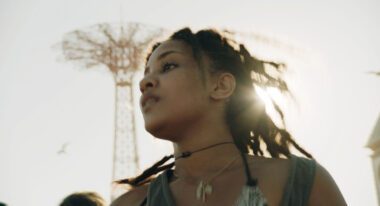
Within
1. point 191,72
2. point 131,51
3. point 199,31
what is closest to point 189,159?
point 191,72

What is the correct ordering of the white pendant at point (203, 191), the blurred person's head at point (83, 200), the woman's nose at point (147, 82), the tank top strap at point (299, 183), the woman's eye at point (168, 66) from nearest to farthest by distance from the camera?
1. the tank top strap at point (299, 183)
2. the white pendant at point (203, 191)
3. the woman's nose at point (147, 82)
4. the woman's eye at point (168, 66)
5. the blurred person's head at point (83, 200)

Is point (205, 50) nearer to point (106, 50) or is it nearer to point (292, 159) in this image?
point (292, 159)

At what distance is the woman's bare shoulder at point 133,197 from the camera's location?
8.09 ft

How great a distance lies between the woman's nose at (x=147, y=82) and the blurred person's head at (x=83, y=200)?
8.20 feet

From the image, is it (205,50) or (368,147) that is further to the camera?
(368,147)

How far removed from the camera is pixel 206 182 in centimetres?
240

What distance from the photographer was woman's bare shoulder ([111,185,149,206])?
247cm

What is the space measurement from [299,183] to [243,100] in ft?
2.34

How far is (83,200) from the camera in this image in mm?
4891

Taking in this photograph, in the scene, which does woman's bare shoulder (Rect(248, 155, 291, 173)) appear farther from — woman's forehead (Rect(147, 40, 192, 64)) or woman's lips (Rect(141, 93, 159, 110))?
woman's forehead (Rect(147, 40, 192, 64))

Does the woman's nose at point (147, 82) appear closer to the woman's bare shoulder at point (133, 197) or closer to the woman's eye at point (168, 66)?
the woman's eye at point (168, 66)

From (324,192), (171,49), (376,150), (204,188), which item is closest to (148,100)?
(171,49)

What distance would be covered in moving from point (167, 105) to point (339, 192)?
0.83 m

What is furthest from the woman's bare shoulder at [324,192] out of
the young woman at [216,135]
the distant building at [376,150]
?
the distant building at [376,150]
